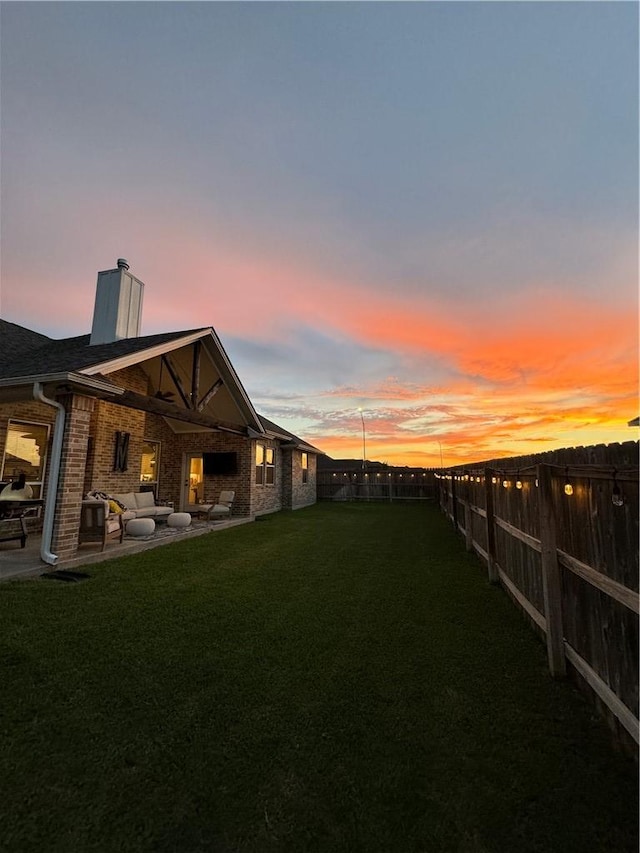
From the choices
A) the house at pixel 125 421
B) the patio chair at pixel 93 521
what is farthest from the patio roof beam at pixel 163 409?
the patio chair at pixel 93 521

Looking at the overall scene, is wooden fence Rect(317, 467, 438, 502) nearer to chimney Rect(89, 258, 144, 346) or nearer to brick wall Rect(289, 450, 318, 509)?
brick wall Rect(289, 450, 318, 509)

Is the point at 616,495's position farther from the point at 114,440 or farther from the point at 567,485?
the point at 114,440

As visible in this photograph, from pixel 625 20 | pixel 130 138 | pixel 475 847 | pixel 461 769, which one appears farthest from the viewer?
pixel 130 138

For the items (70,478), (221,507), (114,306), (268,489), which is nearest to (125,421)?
(114,306)

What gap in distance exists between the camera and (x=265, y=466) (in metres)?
14.9

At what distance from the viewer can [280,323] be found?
13242mm

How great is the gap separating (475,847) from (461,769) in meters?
0.47

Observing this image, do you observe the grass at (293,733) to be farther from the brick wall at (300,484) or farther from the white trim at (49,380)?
the brick wall at (300,484)

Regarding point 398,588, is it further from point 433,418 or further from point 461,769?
point 433,418

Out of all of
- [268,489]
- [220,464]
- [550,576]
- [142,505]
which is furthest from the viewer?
[268,489]

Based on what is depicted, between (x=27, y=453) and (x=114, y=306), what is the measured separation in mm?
4884

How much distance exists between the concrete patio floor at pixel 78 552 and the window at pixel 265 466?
14.7 feet

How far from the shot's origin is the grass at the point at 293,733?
5.57 ft

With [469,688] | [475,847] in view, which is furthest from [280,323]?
[475,847]
